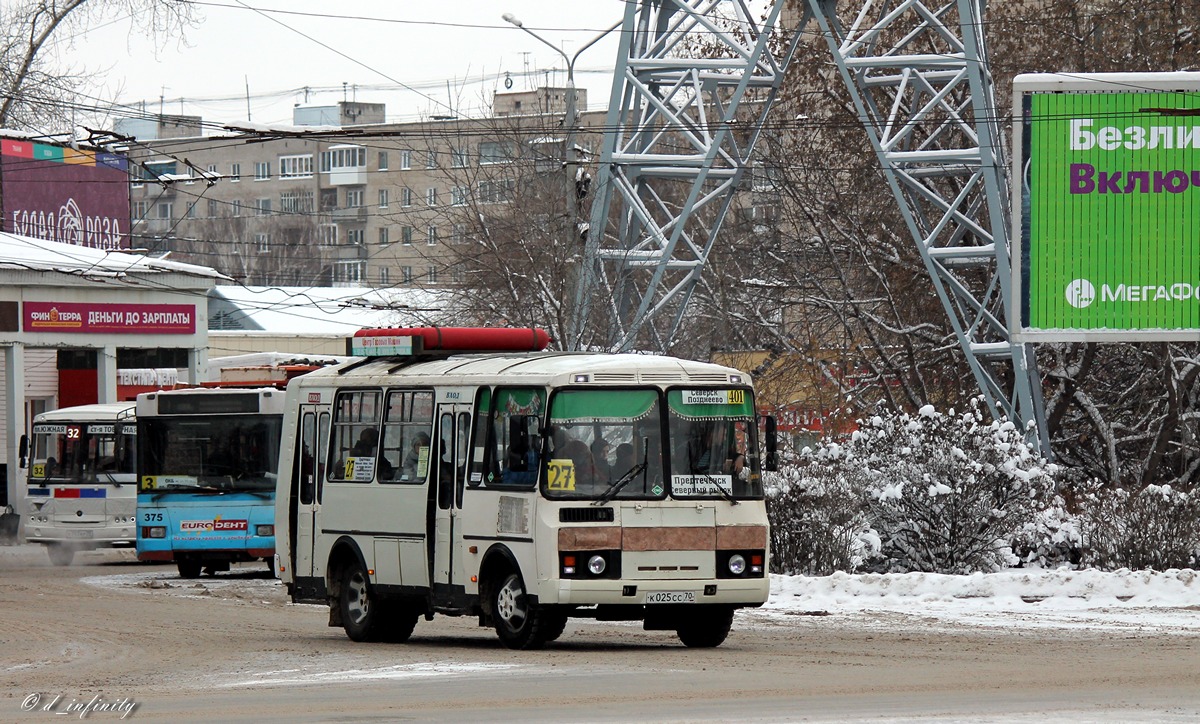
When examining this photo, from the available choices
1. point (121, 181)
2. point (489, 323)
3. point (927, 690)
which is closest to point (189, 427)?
point (489, 323)

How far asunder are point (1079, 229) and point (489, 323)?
13493 millimetres

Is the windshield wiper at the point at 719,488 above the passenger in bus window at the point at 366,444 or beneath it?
beneath

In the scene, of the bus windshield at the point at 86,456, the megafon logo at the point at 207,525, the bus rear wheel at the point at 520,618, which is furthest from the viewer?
the bus windshield at the point at 86,456

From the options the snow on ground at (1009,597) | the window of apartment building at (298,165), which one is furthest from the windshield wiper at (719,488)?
the window of apartment building at (298,165)

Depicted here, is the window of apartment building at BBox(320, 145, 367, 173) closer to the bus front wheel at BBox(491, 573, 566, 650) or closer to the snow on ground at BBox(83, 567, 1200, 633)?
the snow on ground at BBox(83, 567, 1200, 633)

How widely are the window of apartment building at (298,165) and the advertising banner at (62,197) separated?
69404 millimetres

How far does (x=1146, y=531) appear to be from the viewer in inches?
828

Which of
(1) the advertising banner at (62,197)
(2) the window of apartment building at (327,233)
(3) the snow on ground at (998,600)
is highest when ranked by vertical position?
(2) the window of apartment building at (327,233)

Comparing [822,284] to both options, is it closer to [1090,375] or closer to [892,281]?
[892,281]

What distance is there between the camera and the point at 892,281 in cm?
3216

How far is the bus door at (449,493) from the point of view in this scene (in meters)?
15.7

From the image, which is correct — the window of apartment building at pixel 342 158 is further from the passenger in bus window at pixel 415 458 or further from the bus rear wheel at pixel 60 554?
the passenger in bus window at pixel 415 458

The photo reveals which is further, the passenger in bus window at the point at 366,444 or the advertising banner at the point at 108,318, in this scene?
the advertising banner at the point at 108,318

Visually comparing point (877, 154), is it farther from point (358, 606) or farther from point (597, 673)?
point (597, 673)
